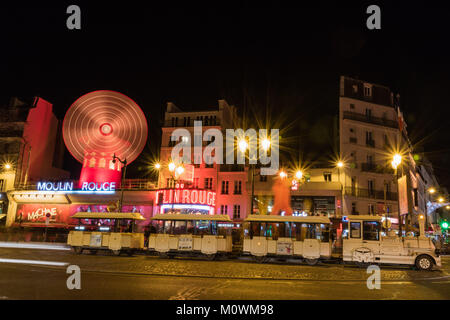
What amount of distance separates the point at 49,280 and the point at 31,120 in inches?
1551

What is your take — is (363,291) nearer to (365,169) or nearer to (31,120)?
(365,169)

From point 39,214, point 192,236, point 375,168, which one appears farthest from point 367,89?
point 39,214

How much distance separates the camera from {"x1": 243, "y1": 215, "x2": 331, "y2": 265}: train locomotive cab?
19562 mm

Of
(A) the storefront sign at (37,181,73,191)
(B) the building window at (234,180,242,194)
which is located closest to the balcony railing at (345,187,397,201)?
(B) the building window at (234,180,242,194)

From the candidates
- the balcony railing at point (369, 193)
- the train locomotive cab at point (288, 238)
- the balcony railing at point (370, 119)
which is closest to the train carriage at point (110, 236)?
the train locomotive cab at point (288, 238)

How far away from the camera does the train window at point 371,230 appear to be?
61.6 feet

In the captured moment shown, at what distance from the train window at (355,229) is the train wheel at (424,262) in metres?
3.02

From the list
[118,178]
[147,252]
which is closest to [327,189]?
[147,252]

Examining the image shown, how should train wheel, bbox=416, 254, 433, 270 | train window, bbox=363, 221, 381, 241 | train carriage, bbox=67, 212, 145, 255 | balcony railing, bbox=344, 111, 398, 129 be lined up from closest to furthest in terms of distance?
train wheel, bbox=416, 254, 433, 270
train window, bbox=363, 221, 381, 241
train carriage, bbox=67, 212, 145, 255
balcony railing, bbox=344, 111, 398, 129

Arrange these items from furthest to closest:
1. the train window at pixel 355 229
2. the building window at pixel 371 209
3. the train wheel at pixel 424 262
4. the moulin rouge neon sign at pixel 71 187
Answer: the moulin rouge neon sign at pixel 71 187 → the building window at pixel 371 209 → the train window at pixel 355 229 → the train wheel at pixel 424 262

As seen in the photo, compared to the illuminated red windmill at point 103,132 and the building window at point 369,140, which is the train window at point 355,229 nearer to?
the building window at point 369,140

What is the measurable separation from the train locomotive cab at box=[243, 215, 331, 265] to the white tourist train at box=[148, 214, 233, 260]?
5.21 ft

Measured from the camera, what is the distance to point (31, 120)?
45062mm

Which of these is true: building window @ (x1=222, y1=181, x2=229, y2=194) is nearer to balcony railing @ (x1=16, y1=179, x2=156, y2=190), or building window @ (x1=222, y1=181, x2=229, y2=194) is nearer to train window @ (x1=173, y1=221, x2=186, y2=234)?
balcony railing @ (x1=16, y1=179, x2=156, y2=190)
